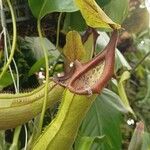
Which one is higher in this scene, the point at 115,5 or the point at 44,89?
the point at 115,5

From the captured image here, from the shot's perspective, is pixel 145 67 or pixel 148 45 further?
pixel 145 67

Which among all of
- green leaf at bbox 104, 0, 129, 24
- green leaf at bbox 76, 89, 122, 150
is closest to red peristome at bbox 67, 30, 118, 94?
green leaf at bbox 104, 0, 129, 24

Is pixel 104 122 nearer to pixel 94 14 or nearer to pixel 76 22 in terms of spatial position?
pixel 76 22

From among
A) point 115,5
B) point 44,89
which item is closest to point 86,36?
point 115,5

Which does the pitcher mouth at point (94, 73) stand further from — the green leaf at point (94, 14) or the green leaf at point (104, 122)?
the green leaf at point (104, 122)

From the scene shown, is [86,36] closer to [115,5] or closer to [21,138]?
[115,5]

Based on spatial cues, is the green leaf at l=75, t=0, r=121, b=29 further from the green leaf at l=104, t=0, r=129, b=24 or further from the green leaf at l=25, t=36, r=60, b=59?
the green leaf at l=25, t=36, r=60, b=59
